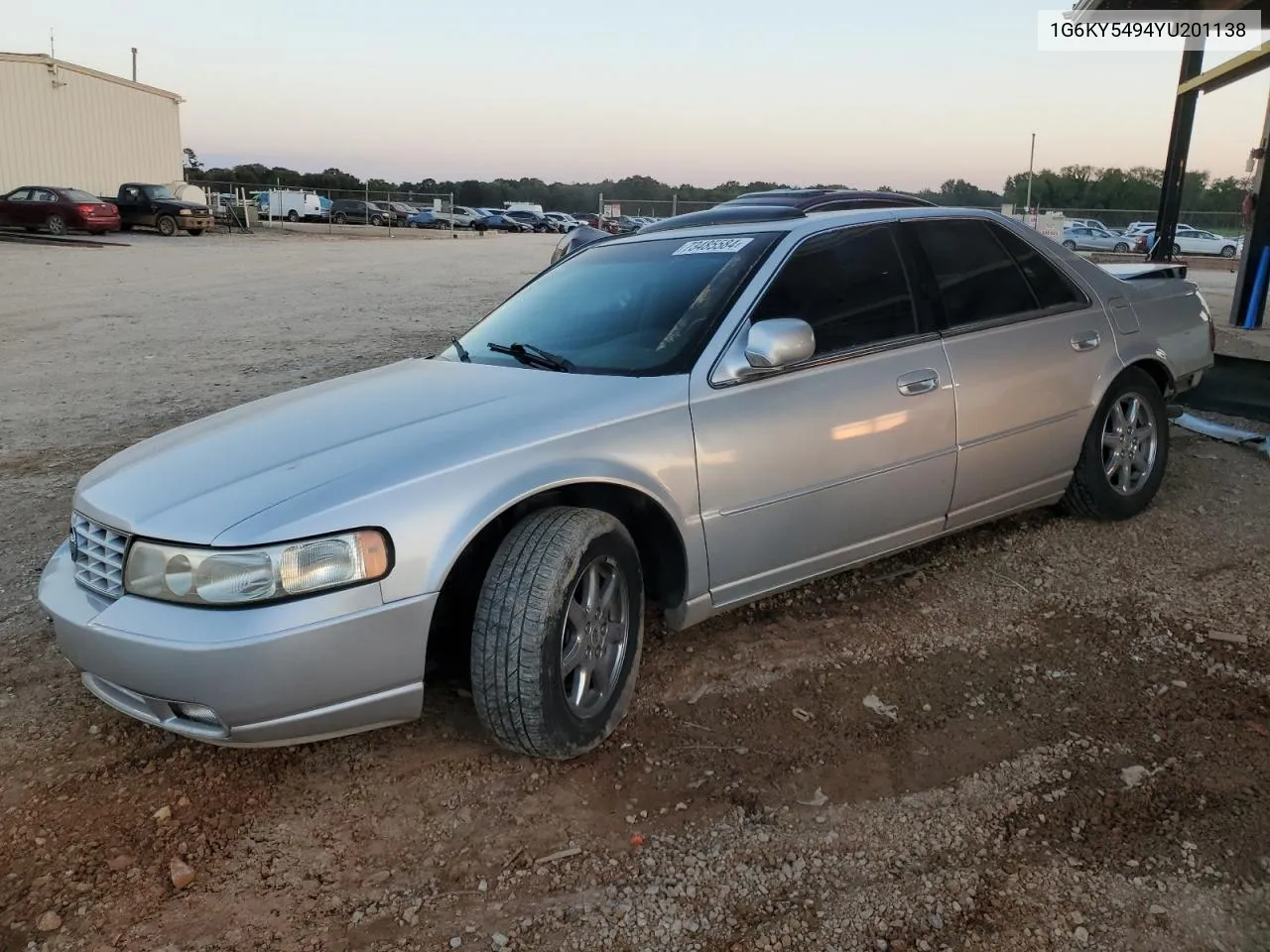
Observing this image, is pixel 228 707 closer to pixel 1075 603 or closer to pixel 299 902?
pixel 299 902

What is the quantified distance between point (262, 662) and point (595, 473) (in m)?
1.03

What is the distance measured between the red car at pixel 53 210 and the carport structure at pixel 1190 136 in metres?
25.2

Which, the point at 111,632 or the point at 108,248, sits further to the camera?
the point at 108,248

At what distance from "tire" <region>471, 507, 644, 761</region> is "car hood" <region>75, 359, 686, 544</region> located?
0.94ft

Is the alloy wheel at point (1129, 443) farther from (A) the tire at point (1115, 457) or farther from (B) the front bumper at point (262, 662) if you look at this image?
(B) the front bumper at point (262, 662)

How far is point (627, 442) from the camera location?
2.92 metres

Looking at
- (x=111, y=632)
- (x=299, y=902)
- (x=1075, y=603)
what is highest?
(x=111, y=632)

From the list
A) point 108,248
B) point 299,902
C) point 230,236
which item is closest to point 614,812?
point 299,902

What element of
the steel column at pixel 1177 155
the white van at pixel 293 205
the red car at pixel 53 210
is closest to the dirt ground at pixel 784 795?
the steel column at pixel 1177 155

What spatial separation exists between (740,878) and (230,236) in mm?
32340

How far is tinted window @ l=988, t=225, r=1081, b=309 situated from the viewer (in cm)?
424

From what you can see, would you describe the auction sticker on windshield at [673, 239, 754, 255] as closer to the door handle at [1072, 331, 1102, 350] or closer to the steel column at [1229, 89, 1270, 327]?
the door handle at [1072, 331, 1102, 350]

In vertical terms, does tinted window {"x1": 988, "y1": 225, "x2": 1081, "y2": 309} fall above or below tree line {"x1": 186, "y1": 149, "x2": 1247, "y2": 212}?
below

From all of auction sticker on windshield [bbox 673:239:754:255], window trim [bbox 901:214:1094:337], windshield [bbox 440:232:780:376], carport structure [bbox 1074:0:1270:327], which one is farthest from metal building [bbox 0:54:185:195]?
window trim [bbox 901:214:1094:337]
